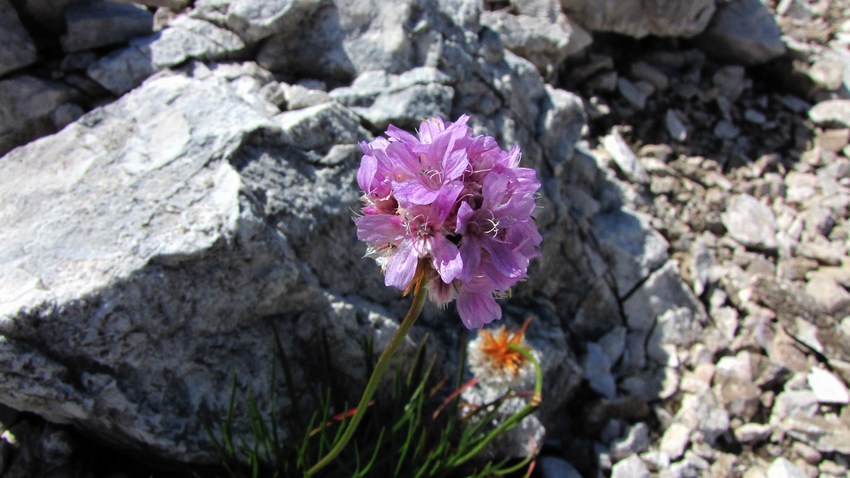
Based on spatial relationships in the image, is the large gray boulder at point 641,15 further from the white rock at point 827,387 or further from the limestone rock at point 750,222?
the white rock at point 827,387

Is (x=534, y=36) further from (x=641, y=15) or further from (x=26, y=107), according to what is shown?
(x=26, y=107)

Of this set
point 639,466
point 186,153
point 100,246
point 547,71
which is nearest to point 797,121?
point 547,71

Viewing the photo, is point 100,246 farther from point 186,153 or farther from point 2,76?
point 2,76

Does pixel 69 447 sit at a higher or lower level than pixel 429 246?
lower

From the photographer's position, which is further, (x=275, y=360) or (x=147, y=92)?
(x=147, y=92)

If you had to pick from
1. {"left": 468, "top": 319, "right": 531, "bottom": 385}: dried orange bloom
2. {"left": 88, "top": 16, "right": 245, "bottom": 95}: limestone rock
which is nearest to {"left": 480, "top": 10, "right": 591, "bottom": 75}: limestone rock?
{"left": 88, "top": 16, "right": 245, "bottom": 95}: limestone rock

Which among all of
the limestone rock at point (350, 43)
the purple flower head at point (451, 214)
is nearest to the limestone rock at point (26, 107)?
the limestone rock at point (350, 43)
